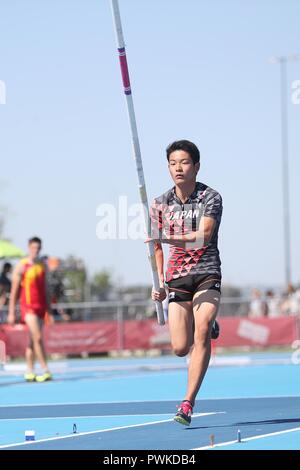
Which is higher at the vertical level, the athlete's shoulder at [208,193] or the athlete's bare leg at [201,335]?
the athlete's shoulder at [208,193]

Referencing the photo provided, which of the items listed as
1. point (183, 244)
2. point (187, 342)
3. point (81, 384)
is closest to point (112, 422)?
point (187, 342)

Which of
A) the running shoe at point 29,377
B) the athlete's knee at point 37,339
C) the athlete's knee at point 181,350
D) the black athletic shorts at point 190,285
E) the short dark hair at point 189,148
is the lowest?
the running shoe at point 29,377

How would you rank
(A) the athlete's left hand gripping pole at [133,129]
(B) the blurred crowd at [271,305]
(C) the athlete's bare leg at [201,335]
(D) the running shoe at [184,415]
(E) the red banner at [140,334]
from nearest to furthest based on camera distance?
(D) the running shoe at [184,415]
(C) the athlete's bare leg at [201,335]
(A) the athlete's left hand gripping pole at [133,129]
(E) the red banner at [140,334]
(B) the blurred crowd at [271,305]

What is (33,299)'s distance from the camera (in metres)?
20.0

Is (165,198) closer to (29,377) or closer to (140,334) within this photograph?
(29,377)

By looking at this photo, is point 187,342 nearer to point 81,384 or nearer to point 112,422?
point 112,422

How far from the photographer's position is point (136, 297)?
3969 centimetres

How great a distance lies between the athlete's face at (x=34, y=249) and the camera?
64.8ft

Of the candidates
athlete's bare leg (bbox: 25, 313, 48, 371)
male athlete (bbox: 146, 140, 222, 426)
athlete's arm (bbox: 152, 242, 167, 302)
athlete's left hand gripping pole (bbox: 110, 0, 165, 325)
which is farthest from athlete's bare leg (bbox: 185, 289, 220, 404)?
athlete's bare leg (bbox: 25, 313, 48, 371)

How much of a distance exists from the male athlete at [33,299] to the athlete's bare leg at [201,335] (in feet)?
29.7

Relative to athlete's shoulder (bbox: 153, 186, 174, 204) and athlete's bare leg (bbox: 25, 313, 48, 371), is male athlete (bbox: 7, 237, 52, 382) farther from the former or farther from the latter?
athlete's shoulder (bbox: 153, 186, 174, 204)

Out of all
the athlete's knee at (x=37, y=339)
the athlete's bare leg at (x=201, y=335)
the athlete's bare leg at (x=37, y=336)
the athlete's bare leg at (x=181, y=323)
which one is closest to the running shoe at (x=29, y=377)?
the athlete's bare leg at (x=37, y=336)

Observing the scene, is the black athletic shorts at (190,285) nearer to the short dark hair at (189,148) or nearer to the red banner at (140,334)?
the short dark hair at (189,148)

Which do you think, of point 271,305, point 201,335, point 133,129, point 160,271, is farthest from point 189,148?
point 271,305
